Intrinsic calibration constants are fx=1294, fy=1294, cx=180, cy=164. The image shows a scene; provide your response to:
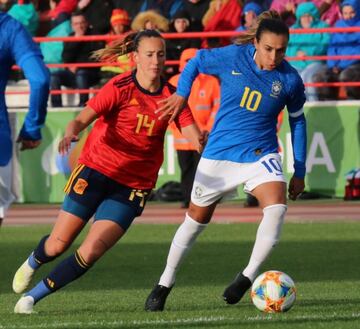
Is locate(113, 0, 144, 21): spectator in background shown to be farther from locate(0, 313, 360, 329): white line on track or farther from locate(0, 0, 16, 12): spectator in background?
locate(0, 313, 360, 329): white line on track

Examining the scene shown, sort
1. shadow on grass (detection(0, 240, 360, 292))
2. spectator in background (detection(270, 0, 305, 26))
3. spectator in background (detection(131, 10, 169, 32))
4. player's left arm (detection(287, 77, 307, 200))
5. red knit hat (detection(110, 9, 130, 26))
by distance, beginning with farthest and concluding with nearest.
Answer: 1. red knit hat (detection(110, 9, 130, 26))
2. spectator in background (detection(270, 0, 305, 26))
3. spectator in background (detection(131, 10, 169, 32))
4. shadow on grass (detection(0, 240, 360, 292))
5. player's left arm (detection(287, 77, 307, 200))

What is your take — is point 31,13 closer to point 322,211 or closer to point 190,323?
point 322,211

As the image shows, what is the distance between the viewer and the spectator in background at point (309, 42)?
20812 mm

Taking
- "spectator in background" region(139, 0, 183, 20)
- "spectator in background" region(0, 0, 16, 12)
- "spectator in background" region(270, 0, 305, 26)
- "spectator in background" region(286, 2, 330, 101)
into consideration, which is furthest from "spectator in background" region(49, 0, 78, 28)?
"spectator in background" region(286, 2, 330, 101)

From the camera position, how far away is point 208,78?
18.7 metres

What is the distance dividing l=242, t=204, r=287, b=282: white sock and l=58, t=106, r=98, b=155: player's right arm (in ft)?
4.61

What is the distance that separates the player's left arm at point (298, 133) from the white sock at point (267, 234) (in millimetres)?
497

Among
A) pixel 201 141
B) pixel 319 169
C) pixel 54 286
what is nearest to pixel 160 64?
pixel 201 141

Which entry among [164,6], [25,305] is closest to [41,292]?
[25,305]

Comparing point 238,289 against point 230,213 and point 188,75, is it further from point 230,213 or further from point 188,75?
point 230,213

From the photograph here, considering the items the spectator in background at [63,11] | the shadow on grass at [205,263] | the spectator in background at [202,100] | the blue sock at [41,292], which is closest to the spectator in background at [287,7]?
the spectator in background at [202,100]

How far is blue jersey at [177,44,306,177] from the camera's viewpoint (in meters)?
9.45

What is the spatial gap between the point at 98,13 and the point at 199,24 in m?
2.13

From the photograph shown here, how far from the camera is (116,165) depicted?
9359 millimetres
